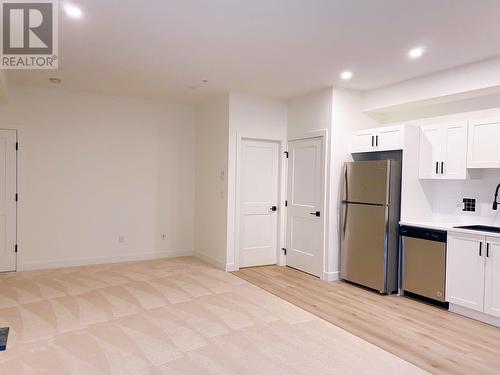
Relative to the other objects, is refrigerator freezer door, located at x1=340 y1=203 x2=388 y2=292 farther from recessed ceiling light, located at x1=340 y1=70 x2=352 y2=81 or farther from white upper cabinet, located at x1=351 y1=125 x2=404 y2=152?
recessed ceiling light, located at x1=340 y1=70 x2=352 y2=81

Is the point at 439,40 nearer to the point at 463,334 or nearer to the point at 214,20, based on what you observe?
the point at 214,20

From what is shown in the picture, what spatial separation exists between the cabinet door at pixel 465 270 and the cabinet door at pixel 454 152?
2.48ft

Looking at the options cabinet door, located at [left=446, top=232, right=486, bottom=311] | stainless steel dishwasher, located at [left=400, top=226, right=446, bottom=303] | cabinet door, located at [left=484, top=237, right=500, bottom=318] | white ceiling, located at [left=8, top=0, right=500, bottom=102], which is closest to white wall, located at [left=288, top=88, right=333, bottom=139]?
white ceiling, located at [left=8, top=0, right=500, bottom=102]

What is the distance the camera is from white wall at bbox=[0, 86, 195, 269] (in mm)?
5316

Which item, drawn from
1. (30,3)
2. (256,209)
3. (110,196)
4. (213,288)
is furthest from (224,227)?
(30,3)

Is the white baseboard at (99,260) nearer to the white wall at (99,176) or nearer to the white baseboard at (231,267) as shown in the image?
the white wall at (99,176)

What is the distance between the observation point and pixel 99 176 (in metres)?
5.75

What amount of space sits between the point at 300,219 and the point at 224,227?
120 centimetres

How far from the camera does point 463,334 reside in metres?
3.32

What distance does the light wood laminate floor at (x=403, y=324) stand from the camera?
2.84 m

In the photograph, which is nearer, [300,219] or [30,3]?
[30,3]

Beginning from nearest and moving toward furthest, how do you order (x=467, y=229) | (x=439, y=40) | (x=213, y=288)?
(x=439, y=40), (x=467, y=229), (x=213, y=288)

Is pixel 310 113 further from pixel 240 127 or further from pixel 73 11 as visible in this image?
pixel 73 11

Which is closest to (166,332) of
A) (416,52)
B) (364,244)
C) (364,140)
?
(364,244)
